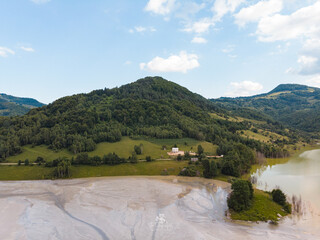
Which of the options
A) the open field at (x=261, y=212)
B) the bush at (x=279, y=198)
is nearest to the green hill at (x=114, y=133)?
the bush at (x=279, y=198)

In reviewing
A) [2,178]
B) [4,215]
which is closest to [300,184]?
[4,215]

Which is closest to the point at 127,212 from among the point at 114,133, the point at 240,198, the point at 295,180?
the point at 240,198

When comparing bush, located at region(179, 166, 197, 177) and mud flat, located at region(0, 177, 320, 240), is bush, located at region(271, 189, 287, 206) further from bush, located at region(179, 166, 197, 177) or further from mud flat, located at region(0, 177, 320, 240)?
bush, located at region(179, 166, 197, 177)

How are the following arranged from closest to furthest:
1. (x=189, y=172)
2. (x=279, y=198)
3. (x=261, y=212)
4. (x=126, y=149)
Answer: (x=261, y=212), (x=279, y=198), (x=189, y=172), (x=126, y=149)

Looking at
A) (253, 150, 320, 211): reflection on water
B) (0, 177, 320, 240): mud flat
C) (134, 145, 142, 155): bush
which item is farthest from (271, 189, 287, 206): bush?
(134, 145, 142, 155): bush

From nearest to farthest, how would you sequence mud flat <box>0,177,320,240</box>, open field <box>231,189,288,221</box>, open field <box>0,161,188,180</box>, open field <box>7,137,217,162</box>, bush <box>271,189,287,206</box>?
mud flat <box>0,177,320,240</box> < open field <box>231,189,288,221</box> < bush <box>271,189,287,206</box> < open field <box>0,161,188,180</box> < open field <box>7,137,217,162</box>

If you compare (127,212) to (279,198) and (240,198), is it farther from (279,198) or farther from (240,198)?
(279,198)
